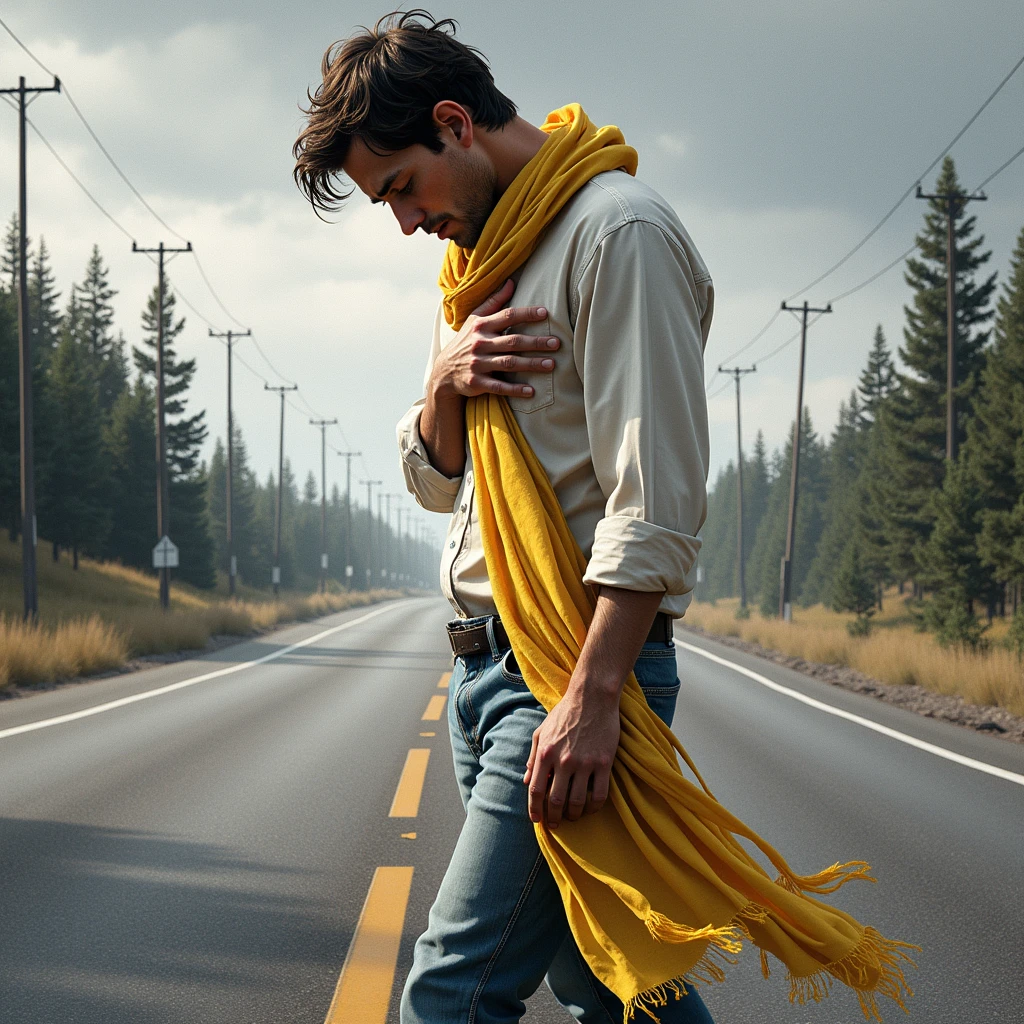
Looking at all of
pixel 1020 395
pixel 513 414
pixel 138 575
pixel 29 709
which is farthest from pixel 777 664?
pixel 138 575

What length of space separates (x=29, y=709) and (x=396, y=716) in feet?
12.5

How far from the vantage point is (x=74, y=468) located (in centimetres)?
5375

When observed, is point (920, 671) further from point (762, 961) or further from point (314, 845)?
point (762, 961)

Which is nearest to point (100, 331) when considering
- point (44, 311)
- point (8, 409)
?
point (44, 311)

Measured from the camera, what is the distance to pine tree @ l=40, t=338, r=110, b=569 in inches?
2077

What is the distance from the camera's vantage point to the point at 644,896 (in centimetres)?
172

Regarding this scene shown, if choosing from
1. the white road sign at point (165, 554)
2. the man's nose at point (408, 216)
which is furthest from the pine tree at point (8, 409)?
the man's nose at point (408, 216)

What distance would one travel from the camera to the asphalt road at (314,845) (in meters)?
3.69

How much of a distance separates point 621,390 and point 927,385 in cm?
5570

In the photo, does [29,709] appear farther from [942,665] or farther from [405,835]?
[942,665]

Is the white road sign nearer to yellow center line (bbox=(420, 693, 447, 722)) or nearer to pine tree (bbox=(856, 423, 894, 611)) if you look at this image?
yellow center line (bbox=(420, 693, 447, 722))

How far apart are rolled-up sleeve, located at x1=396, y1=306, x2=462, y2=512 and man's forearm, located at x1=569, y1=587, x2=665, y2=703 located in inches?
24.9

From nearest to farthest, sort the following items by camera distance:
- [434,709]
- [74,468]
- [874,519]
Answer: [434,709]
[74,468]
[874,519]

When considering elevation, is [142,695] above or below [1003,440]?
below
